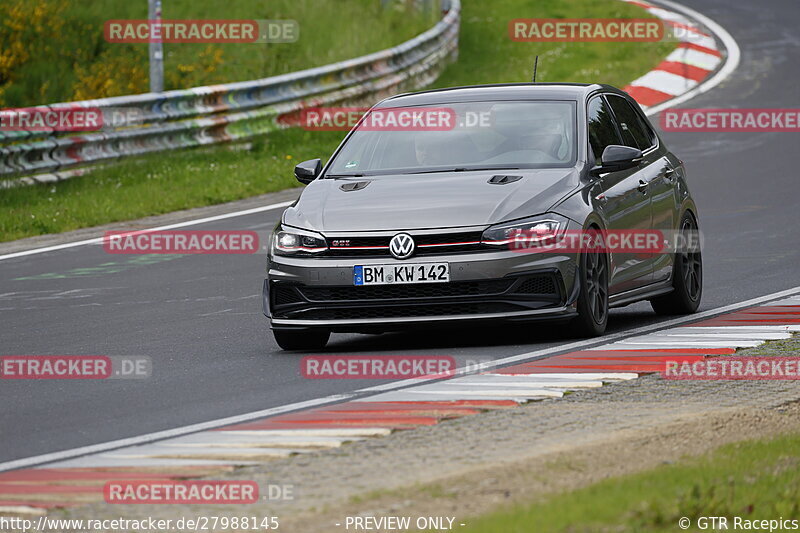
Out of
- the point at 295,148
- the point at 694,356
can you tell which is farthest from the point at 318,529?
the point at 295,148

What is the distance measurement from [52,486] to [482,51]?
928 inches

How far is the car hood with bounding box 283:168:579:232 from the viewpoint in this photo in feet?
33.5

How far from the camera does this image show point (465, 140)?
11.3m

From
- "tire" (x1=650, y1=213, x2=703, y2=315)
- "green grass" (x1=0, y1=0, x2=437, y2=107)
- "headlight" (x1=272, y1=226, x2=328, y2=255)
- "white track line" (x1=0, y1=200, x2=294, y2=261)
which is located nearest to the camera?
"headlight" (x1=272, y1=226, x2=328, y2=255)

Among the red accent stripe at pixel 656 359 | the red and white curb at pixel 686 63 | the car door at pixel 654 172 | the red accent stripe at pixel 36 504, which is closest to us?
the red accent stripe at pixel 36 504

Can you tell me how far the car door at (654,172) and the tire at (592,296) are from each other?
91 cm

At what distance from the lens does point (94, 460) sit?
718cm

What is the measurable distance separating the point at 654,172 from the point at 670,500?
6312mm

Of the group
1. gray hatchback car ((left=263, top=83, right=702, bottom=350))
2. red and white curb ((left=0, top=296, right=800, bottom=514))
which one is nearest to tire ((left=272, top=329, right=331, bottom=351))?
gray hatchback car ((left=263, top=83, right=702, bottom=350))

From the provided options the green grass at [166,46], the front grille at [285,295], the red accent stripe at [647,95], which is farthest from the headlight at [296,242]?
the green grass at [166,46]

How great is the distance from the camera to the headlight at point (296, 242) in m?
10.4

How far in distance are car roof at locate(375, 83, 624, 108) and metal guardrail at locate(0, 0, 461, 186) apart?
845 cm

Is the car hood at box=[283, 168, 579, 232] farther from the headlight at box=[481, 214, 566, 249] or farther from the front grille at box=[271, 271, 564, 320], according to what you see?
the front grille at box=[271, 271, 564, 320]

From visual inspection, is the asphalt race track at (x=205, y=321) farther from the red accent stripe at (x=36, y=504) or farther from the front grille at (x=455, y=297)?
the red accent stripe at (x=36, y=504)
